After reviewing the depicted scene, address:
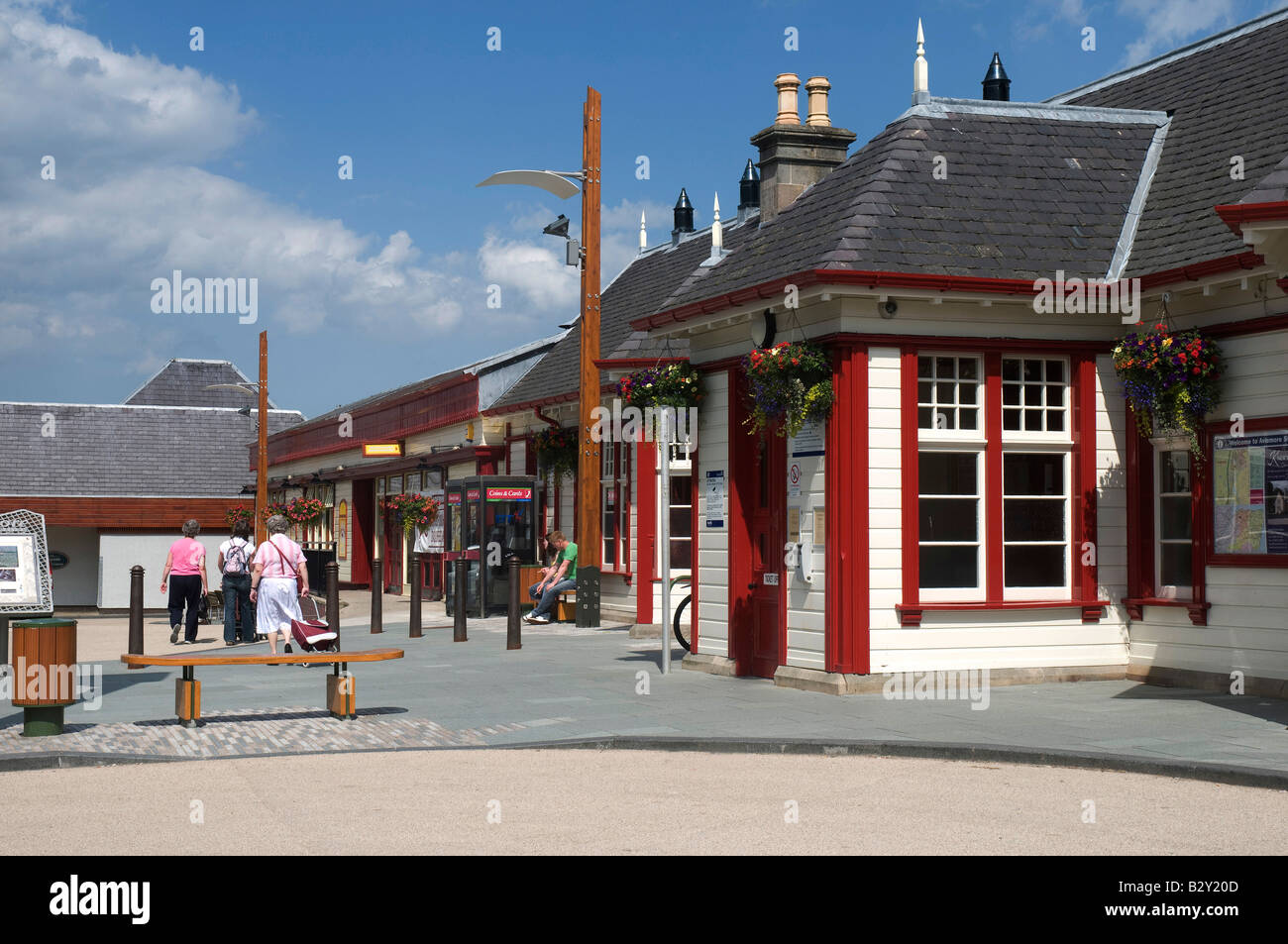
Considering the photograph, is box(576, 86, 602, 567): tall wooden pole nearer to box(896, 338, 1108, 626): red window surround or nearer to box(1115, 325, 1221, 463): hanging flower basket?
box(896, 338, 1108, 626): red window surround

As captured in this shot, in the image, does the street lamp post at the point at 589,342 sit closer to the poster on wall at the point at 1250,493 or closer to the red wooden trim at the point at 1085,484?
the red wooden trim at the point at 1085,484

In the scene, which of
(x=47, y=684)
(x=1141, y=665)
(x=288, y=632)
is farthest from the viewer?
(x=288, y=632)

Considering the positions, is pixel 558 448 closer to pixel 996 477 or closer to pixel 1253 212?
pixel 996 477

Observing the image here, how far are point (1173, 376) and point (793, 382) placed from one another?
305 cm

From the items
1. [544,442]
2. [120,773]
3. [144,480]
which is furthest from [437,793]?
[144,480]

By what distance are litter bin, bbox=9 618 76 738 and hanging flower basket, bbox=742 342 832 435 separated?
5.86 metres

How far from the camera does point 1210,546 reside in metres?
12.1

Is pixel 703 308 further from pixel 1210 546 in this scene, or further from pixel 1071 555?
pixel 1210 546

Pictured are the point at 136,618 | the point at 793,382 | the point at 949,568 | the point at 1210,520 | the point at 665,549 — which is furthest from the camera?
the point at 136,618

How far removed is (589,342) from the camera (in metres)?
20.4

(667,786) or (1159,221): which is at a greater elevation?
(1159,221)

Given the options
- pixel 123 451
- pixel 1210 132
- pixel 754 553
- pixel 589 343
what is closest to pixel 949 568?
pixel 754 553

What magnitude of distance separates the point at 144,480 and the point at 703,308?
42683 mm

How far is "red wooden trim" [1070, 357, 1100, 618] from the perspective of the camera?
1295 cm
